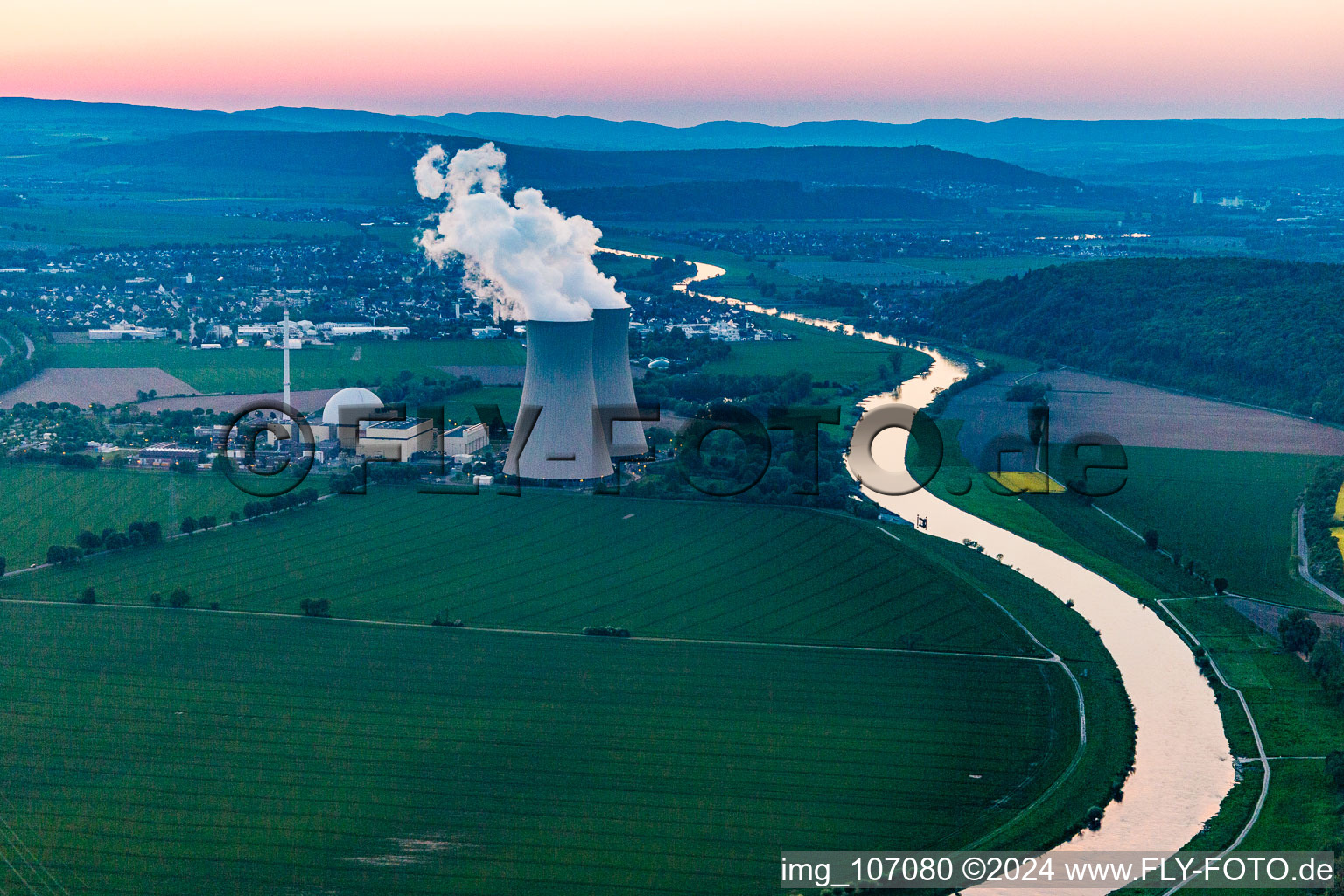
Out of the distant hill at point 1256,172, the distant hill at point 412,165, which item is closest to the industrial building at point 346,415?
the distant hill at point 412,165

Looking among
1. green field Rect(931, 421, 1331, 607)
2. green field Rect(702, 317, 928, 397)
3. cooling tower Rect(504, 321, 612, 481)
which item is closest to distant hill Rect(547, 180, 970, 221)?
green field Rect(702, 317, 928, 397)

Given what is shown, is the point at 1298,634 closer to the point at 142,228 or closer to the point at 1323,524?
the point at 1323,524

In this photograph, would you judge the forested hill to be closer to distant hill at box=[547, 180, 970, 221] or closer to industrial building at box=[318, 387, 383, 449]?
industrial building at box=[318, 387, 383, 449]

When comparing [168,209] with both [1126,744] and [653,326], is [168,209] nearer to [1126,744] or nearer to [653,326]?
[653,326]

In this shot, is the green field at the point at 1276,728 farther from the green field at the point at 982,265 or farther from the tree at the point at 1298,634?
the green field at the point at 982,265

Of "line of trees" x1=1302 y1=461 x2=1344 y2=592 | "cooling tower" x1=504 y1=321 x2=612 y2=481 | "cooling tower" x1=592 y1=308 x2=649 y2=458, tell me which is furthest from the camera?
"cooling tower" x1=592 y1=308 x2=649 y2=458

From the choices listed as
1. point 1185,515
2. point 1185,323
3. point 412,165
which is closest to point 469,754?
point 1185,515
